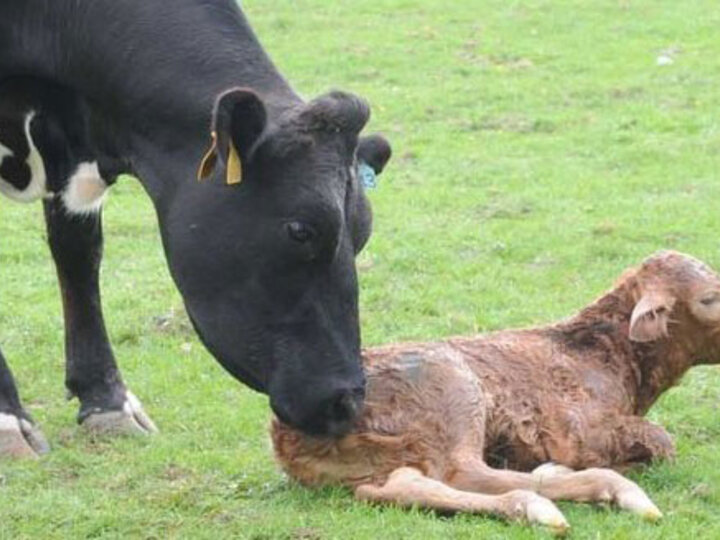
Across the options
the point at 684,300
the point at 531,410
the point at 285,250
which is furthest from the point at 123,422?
the point at 684,300

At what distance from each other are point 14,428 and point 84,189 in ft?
3.26

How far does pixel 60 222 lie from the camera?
26.3ft

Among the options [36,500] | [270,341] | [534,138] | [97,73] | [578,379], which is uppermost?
[97,73]

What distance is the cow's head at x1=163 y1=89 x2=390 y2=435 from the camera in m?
5.69

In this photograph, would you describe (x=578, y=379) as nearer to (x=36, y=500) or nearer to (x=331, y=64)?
(x=36, y=500)

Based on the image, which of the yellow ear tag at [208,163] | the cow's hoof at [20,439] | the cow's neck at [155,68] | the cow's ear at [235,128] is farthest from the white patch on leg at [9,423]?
the cow's ear at [235,128]

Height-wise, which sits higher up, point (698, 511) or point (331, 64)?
point (698, 511)

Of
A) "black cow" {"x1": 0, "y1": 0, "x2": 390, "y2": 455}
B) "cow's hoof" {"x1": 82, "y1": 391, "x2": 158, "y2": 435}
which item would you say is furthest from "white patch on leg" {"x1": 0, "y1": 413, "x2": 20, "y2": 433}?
"black cow" {"x1": 0, "y1": 0, "x2": 390, "y2": 455}

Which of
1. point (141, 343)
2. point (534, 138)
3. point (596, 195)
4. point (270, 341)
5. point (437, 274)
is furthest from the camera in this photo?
point (534, 138)

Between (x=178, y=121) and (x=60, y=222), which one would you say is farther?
(x=60, y=222)

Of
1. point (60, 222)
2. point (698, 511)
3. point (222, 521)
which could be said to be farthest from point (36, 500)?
point (698, 511)

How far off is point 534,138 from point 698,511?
939 cm

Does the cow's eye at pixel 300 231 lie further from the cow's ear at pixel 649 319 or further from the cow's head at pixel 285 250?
the cow's ear at pixel 649 319

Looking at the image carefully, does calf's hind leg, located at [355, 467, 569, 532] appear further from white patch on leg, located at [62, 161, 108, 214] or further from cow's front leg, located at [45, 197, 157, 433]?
cow's front leg, located at [45, 197, 157, 433]
